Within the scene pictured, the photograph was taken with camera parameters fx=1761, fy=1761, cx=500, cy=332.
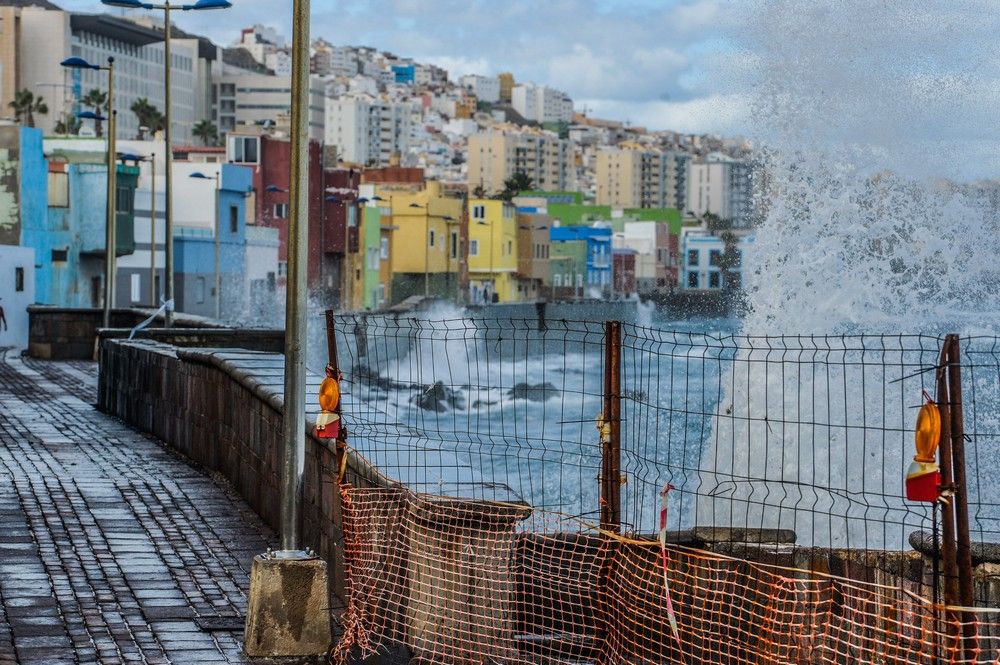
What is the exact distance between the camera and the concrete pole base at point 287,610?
8.01 m

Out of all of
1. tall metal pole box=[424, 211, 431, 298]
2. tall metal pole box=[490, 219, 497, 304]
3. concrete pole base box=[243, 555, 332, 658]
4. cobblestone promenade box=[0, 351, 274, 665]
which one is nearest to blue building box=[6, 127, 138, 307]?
tall metal pole box=[424, 211, 431, 298]

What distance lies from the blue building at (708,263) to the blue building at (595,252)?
23.2 meters

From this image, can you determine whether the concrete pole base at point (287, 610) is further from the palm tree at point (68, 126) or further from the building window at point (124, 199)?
the palm tree at point (68, 126)

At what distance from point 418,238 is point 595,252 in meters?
47.8

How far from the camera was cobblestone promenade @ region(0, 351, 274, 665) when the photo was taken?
26.7ft

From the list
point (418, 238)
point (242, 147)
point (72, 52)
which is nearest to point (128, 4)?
point (242, 147)

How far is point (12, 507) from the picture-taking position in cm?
1264

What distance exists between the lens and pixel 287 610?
805cm

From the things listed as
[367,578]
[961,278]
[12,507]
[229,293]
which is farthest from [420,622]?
[229,293]

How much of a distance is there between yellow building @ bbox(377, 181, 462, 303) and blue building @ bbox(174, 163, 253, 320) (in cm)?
2612

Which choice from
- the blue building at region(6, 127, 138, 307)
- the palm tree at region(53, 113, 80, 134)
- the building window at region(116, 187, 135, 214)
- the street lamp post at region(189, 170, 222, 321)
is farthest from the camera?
the palm tree at region(53, 113, 80, 134)

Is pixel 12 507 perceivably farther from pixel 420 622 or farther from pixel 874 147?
pixel 874 147

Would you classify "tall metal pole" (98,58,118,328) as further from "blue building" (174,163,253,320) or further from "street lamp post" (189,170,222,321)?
"street lamp post" (189,170,222,321)

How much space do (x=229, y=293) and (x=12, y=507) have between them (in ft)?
210
